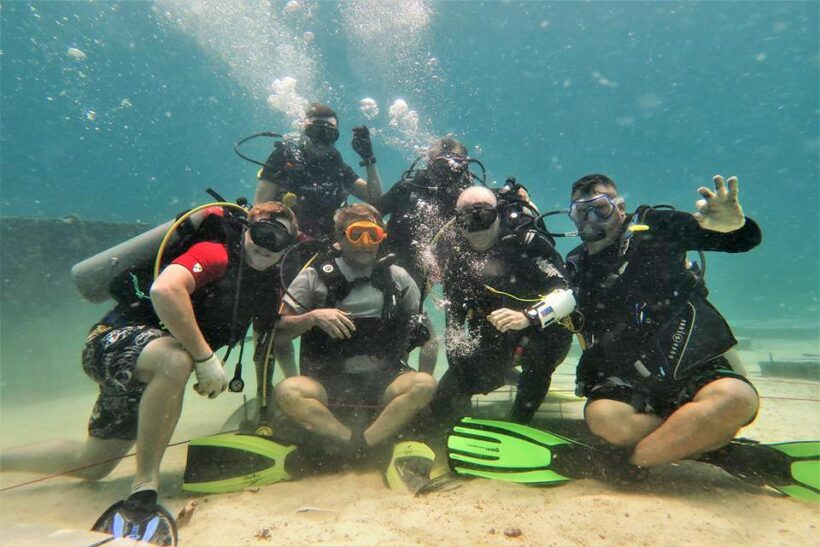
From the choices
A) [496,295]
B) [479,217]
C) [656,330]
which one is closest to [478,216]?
[479,217]

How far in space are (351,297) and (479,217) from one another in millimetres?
1526

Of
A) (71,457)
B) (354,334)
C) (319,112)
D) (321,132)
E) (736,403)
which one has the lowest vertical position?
(71,457)

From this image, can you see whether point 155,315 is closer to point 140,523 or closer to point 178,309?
point 178,309

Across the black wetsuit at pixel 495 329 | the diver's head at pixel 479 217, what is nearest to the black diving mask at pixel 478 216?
the diver's head at pixel 479 217

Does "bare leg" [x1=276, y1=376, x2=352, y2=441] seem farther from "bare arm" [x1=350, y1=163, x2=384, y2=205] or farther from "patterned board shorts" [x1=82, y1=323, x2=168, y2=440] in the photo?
"bare arm" [x1=350, y1=163, x2=384, y2=205]

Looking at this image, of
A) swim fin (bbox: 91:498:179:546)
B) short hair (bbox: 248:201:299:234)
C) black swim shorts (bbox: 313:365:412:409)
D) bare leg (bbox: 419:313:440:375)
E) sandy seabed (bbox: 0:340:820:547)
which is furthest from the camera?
bare leg (bbox: 419:313:440:375)

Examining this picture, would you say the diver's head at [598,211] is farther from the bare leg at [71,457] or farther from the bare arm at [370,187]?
the bare leg at [71,457]

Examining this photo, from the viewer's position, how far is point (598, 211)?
11.0ft

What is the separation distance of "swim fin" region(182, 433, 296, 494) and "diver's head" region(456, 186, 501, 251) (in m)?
2.70

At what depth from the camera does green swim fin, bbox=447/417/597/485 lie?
296 cm

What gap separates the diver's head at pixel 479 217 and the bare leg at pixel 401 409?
4.94 feet

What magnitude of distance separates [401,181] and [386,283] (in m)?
2.07

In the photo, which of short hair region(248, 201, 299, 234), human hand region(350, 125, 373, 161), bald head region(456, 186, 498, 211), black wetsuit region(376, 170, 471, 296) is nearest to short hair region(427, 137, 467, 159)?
black wetsuit region(376, 170, 471, 296)

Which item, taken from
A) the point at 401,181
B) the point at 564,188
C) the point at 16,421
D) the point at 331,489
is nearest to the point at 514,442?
the point at 331,489
